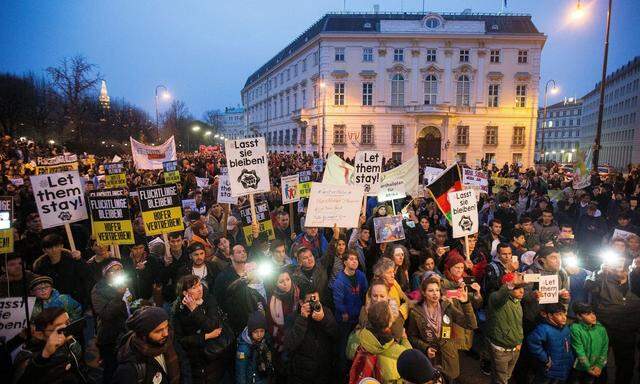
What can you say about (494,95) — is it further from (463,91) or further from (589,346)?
(589,346)

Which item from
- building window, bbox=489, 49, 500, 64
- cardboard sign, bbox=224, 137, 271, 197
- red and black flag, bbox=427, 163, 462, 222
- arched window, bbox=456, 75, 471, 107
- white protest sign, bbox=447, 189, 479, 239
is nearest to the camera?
white protest sign, bbox=447, 189, 479, 239

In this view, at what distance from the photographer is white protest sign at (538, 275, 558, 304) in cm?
451

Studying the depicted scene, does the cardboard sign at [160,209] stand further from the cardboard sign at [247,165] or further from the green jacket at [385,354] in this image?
the green jacket at [385,354]

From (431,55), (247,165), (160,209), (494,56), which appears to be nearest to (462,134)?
(494,56)

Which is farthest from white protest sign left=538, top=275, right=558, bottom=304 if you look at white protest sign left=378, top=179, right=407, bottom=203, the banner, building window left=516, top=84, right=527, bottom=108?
building window left=516, top=84, right=527, bottom=108

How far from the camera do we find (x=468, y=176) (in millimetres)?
11266

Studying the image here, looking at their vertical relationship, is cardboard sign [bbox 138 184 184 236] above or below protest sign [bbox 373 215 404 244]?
above

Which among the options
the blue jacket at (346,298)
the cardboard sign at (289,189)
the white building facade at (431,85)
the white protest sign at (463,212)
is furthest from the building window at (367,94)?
the blue jacket at (346,298)

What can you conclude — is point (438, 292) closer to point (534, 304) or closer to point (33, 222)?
point (534, 304)

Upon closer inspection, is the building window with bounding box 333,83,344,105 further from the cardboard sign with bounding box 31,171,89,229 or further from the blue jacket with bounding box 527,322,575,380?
the blue jacket with bounding box 527,322,575,380

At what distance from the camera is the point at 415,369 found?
246 cm

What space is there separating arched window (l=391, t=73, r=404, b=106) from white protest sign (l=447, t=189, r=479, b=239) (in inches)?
1481

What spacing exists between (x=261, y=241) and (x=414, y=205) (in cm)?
574

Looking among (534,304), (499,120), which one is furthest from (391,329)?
(499,120)
